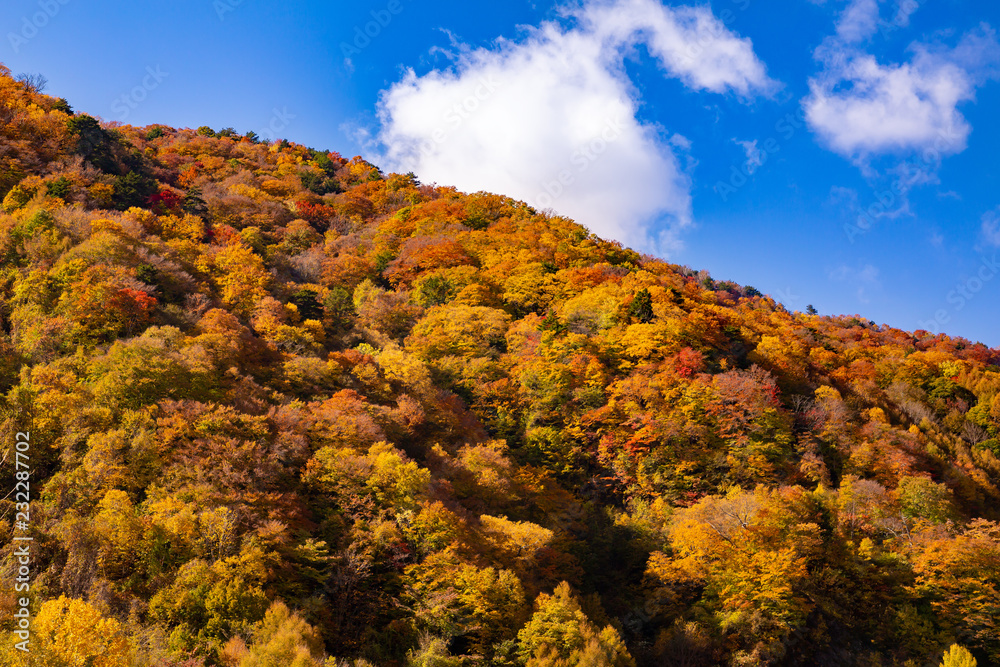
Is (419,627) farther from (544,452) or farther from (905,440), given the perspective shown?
(905,440)

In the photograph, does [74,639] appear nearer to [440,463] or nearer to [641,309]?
[440,463]

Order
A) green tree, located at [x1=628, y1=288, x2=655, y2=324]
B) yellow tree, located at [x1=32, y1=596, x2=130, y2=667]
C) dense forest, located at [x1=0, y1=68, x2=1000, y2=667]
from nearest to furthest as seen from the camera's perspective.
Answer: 1. yellow tree, located at [x1=32, y1=596, x2=130, y2=667]
2. dense forest, located at [x1=0, y1=68, x2=1000, y2=667]
3. green tree, located at [x1=628, y1=288, x2=655, y2=324]

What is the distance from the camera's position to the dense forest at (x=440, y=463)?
23406 mm

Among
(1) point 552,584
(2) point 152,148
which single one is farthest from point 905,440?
(2) point 152,148

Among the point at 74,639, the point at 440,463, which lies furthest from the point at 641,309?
the point at 74,639

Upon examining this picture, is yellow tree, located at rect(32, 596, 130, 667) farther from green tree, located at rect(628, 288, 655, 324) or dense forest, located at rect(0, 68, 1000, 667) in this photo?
green tree, located at rect(628, 288, 655, 324)

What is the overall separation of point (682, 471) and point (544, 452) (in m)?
9.39

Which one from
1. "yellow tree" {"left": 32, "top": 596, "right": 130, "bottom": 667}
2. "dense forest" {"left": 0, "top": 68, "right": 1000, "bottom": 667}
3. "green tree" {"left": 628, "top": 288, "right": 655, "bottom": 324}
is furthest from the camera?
"green tree" {"left": 628, "top": 288, "right": 655, "bottom": 324}

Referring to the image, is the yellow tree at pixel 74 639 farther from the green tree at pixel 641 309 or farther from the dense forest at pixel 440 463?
the green tree at pixel 641 309

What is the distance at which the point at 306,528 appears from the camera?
2644 cm

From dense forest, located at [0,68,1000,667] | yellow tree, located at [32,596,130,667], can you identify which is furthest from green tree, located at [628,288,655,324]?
yellow tree, located at [32,596,130,667]

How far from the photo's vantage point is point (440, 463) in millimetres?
33125

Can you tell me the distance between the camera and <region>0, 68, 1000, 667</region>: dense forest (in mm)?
23406

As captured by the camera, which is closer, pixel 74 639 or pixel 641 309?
pixel 74 639
